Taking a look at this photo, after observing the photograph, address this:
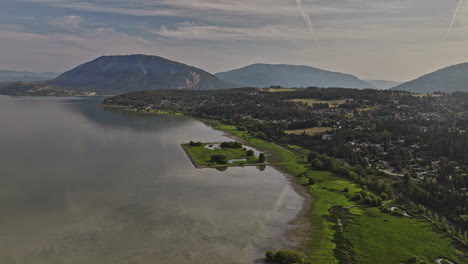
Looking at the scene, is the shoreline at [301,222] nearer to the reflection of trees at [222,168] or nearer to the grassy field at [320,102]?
the reflection of trees at [222,168]

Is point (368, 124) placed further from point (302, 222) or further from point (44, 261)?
point (44, 261)

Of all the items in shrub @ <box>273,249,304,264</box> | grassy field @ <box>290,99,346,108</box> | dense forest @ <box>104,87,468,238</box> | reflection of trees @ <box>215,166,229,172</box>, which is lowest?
reflection of trees @ <box>215,166,229,172</box>

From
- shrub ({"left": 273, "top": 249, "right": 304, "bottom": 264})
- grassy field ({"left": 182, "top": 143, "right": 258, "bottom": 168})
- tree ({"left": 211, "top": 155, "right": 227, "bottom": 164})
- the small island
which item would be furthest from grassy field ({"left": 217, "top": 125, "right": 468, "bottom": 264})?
grassy field ({"left": 182, "top": 143, "right": 258, "bottom": 168})

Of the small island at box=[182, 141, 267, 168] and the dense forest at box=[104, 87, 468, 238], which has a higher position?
the dense forest at box=[104, 87, 468, 238]

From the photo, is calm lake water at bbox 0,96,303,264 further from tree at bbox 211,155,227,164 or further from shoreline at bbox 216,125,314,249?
tree at bbox 211,155,227,164

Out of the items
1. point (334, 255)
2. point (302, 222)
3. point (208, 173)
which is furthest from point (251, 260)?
point (208, 173)

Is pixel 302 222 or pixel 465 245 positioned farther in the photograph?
pixel 302 222
